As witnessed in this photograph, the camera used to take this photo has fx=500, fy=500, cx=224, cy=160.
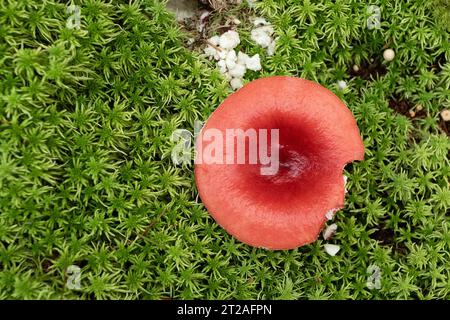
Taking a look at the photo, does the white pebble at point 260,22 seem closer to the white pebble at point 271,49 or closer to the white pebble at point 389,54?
the white pebble at point 271,49

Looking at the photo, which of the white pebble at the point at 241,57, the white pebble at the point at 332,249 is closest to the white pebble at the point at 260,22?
the white pebble at the point at 241,57

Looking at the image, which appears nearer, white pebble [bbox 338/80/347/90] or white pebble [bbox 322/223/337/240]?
white pebble [bbox 322/223/337/240]

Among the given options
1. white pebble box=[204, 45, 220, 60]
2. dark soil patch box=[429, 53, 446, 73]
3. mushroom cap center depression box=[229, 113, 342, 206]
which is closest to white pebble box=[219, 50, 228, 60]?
white pebble box=[204, 45, 220, 60]

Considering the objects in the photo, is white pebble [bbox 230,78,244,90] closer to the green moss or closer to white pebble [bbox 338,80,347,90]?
the green moss

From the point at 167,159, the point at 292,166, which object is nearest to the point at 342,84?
the point at 292,166
